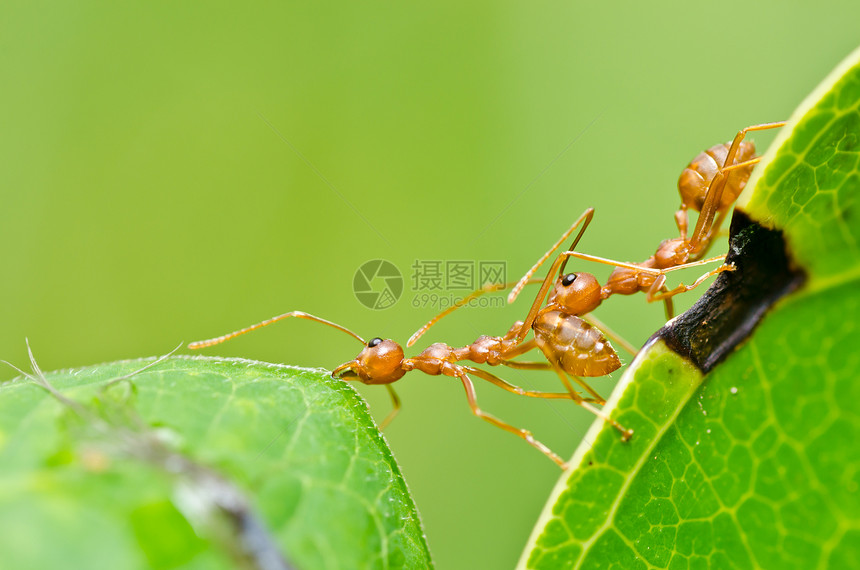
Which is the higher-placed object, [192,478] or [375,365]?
[192,478]

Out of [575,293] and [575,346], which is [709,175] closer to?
[575,293]

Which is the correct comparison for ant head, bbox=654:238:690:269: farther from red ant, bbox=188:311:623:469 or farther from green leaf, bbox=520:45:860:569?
green leaf, bbox=520:45:860:569

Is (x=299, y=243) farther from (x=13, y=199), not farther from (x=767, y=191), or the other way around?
(x=767, y=191)

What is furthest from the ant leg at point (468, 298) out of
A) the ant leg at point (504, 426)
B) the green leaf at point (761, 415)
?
the green leaf at point (761, 415)

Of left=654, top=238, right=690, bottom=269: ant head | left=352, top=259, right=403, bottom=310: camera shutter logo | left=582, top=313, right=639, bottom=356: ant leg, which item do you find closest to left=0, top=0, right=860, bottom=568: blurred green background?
left=352, top=259, right=403, bottom=310: camera shutter logo

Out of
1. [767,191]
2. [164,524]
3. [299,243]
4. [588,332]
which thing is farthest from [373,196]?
[164,524]

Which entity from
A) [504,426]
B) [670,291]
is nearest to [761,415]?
[504,426]
